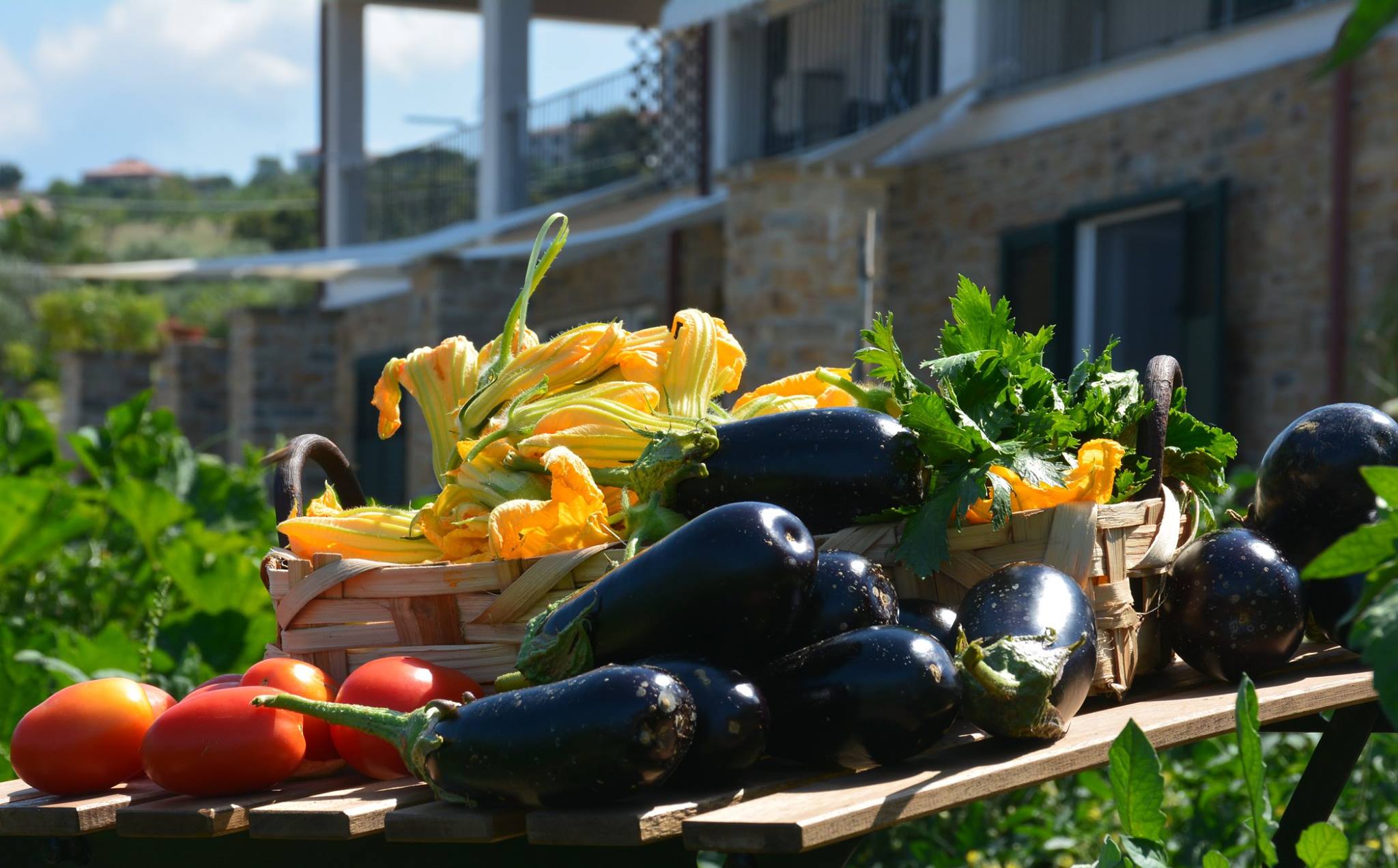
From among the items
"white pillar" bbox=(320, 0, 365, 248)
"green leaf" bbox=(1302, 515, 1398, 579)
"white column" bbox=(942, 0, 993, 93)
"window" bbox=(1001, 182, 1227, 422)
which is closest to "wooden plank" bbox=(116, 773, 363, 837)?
"green leaf" bbox=(1302, 515, 1398, 579)

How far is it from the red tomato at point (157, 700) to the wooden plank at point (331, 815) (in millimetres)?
290

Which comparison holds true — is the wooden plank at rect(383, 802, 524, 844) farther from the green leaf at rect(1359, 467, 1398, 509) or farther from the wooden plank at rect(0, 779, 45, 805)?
the green leaf at rect(1359, 467, 1398, 509)

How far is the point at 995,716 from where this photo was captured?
1.26 meters

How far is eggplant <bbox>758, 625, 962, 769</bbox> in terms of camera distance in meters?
1.24

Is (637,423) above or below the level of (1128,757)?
above

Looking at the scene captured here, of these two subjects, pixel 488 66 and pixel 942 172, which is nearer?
pixel 942 172

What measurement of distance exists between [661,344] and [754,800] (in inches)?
33.4

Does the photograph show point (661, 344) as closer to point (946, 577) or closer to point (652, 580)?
point (946, 577)

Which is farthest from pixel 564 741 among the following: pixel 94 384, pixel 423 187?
pixel 94 384

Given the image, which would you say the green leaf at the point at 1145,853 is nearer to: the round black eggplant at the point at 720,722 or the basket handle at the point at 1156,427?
the round black eggplant at the point at 720,722

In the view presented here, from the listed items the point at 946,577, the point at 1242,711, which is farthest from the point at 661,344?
the point at 1242,711

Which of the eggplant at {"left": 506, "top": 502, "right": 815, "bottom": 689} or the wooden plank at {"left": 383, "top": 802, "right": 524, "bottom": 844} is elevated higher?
the eggplant at {"left": 506, "top": 502, "right": 815, "bottom": 689}

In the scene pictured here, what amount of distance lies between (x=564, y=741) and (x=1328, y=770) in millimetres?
1006

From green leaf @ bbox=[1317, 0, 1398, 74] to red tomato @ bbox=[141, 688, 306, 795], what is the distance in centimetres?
108
